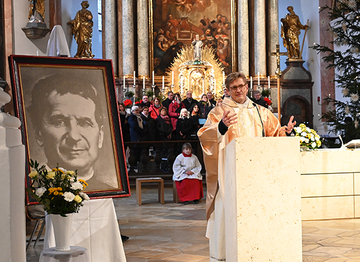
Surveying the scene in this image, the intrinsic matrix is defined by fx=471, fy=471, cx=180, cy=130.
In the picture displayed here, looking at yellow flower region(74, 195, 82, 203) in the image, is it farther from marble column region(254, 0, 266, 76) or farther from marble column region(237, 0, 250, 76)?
marble column region(237, 0, 250, 76)

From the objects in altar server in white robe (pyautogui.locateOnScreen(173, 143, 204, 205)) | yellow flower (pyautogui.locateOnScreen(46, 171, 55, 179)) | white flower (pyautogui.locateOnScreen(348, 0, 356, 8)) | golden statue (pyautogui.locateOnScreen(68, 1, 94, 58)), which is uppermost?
golden statue (pyautogui.locateOnScreen(68, 1, 94, 58))

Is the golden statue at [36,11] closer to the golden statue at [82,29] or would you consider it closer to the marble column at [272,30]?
the golden statue at [82,29]

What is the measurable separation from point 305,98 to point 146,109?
8236 mm

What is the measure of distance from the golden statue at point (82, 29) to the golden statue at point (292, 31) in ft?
24.0

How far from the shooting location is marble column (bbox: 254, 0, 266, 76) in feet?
57.0

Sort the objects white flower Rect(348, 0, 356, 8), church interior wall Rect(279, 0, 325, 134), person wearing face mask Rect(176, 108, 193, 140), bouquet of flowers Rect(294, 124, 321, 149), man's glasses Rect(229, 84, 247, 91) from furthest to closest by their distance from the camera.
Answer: church interior wall Rect(279, 0, 325, 134), person wearing face mask Rect(176, 108, 193, 140), white flower Rect(348, 0, 356, 8), bouquet of flowers Rect(294, 124, 321, 149), man's glasses Rect(229, 84, 247, 91)

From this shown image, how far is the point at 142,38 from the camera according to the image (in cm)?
1695

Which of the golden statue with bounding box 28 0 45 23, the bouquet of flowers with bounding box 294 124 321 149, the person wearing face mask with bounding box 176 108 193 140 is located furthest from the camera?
the person wearing face mask with bounding box 176 108 193 140

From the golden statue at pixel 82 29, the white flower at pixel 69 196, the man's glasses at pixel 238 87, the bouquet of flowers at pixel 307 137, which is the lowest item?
the white flower at pixel 69 196

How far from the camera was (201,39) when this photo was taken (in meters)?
18.0

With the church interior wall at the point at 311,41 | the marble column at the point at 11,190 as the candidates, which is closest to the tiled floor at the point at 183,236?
the marble column at the point at 11,190

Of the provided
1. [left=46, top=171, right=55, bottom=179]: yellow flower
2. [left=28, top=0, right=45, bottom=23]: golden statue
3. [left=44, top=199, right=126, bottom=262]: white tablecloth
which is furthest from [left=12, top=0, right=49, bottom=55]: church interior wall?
[left=46, top=171, right=55, bottom=179]: yellow flower

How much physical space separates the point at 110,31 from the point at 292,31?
271 inches

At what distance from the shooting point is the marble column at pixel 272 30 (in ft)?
57.5
